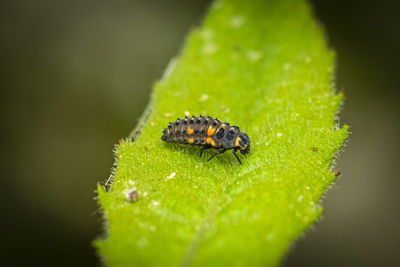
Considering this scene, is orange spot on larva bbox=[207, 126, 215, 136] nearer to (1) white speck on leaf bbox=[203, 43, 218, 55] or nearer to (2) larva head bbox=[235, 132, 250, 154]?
(2) larva head bbox=[235, 132, 250, 154]

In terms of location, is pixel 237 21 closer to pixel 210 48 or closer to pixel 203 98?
pixel 210 48

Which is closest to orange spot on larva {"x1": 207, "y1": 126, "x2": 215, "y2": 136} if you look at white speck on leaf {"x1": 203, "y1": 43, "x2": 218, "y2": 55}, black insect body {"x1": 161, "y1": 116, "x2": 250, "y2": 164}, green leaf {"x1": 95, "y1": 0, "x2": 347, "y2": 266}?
black insect body {"x1": 161, "y1": 116, "x2": 250, "y2": 164}

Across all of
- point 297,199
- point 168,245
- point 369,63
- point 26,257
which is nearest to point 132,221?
point 168,245

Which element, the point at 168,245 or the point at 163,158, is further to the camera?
the point at 163,158

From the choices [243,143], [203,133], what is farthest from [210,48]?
[243,143]

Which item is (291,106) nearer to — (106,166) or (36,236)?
(106,166)

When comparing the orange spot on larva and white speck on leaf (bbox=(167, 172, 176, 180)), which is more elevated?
the orange spot on larva

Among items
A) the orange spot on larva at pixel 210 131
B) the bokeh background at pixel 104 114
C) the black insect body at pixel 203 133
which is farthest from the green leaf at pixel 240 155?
the bokeh background at pixel 104 114
